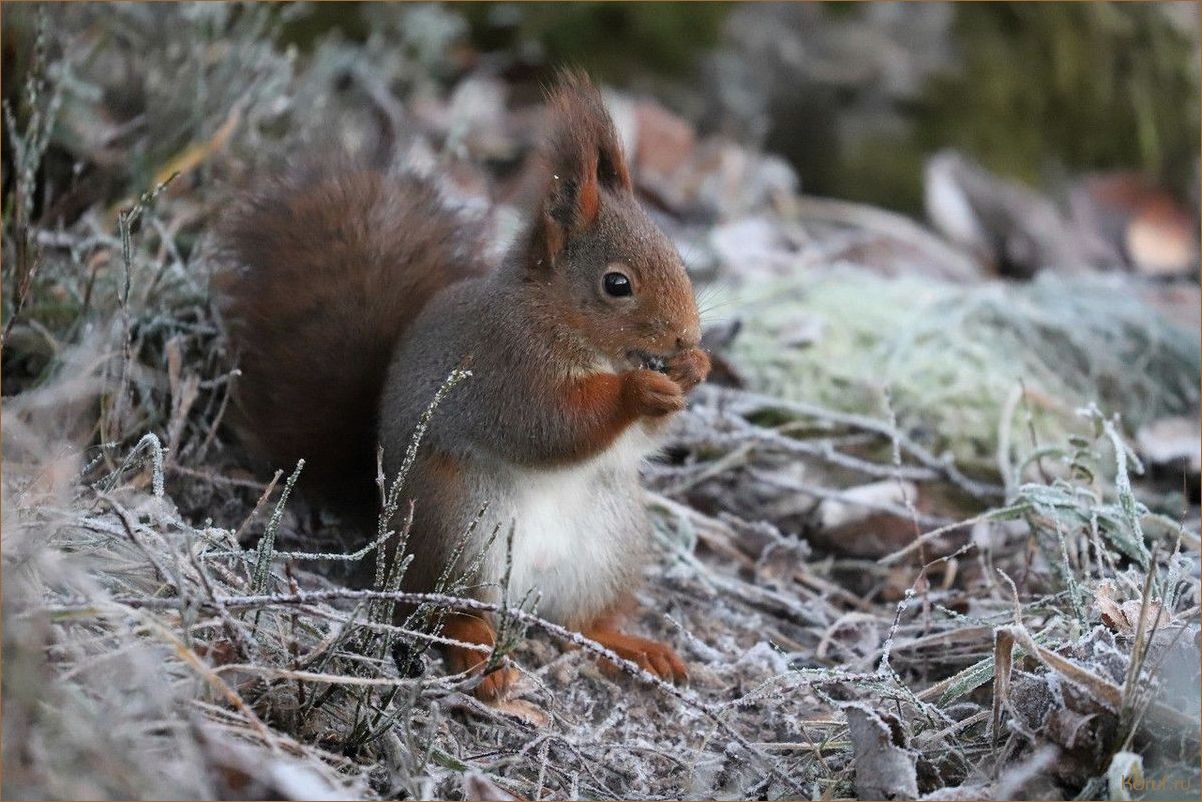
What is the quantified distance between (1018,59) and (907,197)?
2.05ft

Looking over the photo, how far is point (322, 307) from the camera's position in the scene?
2053 mm

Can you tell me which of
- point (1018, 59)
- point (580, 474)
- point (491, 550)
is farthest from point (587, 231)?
point (1018, 59)

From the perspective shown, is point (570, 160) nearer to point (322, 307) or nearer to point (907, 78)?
point (322, 307)

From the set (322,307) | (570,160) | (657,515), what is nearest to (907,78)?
(657,515)

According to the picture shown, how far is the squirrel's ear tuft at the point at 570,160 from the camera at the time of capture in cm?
189

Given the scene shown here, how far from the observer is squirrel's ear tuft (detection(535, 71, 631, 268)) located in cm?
189

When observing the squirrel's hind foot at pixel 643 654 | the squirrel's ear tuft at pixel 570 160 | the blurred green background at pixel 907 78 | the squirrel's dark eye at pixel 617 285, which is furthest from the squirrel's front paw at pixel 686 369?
the blurred green background at pixel 907 78

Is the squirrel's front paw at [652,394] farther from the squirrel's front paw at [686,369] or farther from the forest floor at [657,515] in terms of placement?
the forest floor at [657,515]

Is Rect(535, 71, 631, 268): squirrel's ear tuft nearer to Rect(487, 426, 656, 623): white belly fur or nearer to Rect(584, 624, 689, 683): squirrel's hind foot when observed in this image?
Rect(487, 426, 656, 623): white belly fur

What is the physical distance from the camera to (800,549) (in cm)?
229

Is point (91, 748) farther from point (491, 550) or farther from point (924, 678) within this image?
point (924, 678)

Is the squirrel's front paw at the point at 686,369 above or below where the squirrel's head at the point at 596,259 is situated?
below

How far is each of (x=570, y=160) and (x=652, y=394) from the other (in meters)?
0.40

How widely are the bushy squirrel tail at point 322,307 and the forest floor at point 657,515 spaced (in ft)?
0.23
